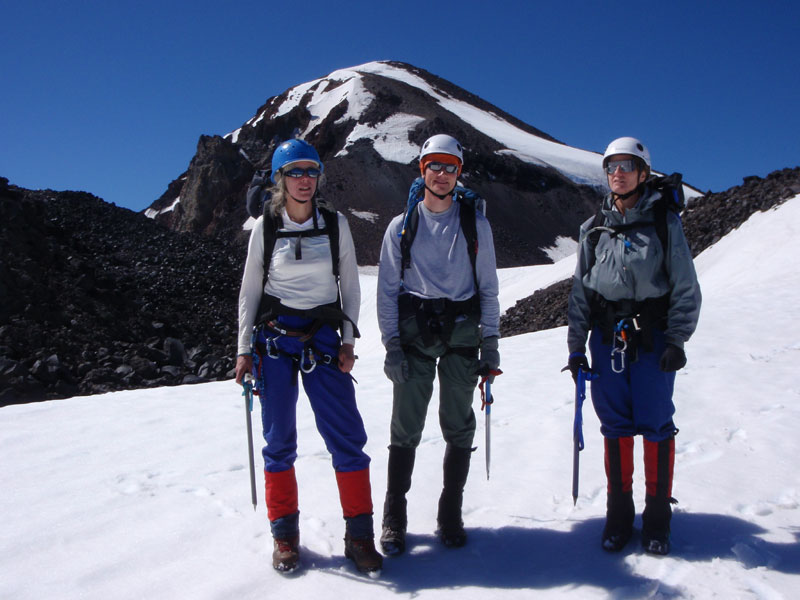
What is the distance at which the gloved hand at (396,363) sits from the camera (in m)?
3.75

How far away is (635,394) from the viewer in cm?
370

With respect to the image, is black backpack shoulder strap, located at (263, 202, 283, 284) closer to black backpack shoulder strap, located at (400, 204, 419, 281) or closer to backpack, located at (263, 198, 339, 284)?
backpack, located at (263, 198, 339, 284)

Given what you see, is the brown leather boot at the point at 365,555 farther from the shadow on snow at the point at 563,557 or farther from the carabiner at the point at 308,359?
the carabiner at the point at 308,359

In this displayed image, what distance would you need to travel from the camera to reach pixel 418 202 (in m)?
3.95

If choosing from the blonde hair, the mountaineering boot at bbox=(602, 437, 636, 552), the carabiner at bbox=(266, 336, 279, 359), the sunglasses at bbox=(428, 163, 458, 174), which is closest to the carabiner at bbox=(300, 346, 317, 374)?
the carabiner at bbox=(266, 336, 279, 359)

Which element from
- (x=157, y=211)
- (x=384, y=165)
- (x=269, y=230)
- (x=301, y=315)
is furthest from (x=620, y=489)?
(x=157, y=211)

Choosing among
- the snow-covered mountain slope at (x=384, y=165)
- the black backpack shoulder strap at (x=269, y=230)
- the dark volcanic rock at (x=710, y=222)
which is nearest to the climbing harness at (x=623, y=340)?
the black backpack shoulder strap at (x=269, y=230)

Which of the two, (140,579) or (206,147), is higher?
(206,147)

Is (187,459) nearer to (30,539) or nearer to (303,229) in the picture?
(30,539)

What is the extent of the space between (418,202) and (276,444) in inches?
66.1

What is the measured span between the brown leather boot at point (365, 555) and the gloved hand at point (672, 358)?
192cm

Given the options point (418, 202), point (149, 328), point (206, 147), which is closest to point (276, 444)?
point (418, 202)

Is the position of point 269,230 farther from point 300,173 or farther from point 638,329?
point 638,329

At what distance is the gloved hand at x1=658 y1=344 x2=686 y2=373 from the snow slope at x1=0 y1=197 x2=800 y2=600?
1.07 meters
